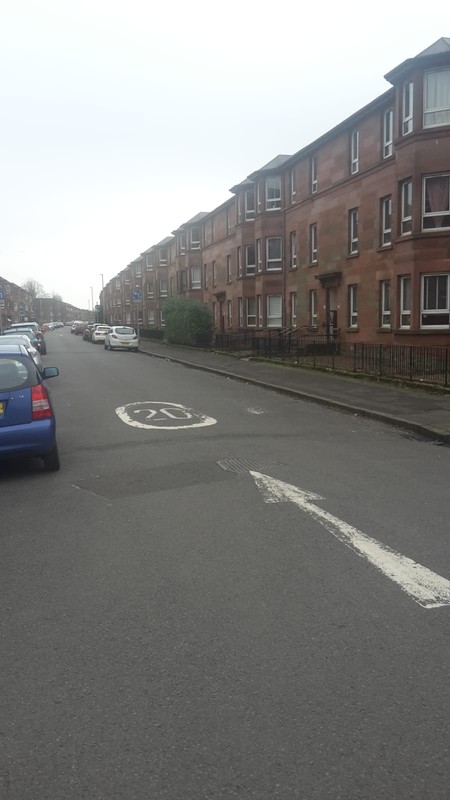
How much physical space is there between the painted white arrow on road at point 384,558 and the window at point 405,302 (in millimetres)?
17494

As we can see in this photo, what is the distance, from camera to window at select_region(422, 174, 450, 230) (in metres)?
21.4

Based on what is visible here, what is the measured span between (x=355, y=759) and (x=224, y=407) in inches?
447

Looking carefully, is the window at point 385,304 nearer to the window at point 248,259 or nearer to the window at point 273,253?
the window at point 273,253

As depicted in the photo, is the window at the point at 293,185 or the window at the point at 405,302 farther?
the window at the point at 293,185

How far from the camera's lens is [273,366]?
24.4 metres

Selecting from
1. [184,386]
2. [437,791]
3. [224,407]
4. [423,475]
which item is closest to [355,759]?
[437,791]

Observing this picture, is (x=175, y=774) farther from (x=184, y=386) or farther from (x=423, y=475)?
(x=184, y=386)

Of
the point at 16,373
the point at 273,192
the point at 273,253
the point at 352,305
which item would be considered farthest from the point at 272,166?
the point at 16,373

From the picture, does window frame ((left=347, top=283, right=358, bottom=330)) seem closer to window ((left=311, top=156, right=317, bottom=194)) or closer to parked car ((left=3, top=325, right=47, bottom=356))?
window ((left=311, top=156, right=317, bottom=194))

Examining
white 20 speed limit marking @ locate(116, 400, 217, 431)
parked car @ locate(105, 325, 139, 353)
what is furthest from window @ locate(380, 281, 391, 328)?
parked car @ locate(105, 325, 139, 353)

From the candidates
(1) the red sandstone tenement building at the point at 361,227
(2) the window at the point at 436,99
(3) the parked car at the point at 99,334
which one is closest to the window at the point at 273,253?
(1) the red sandstone tenement building at the point at 361,227

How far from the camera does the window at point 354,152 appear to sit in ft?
88.8

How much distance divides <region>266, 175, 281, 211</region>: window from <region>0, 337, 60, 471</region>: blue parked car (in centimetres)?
3010

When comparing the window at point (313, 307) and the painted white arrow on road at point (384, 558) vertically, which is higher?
the window at point (313, 307)
